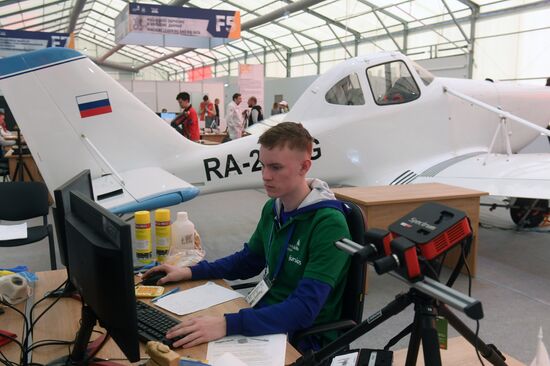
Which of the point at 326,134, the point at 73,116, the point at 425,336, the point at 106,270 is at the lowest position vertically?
the point at 425,336

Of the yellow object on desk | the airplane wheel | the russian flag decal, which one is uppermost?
the russian flag decal

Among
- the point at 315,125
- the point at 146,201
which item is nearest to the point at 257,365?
the point at 146,201

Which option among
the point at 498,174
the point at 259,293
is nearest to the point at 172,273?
the point at 259,293

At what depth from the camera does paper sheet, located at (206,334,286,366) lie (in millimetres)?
1187

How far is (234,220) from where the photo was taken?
18.6 feet

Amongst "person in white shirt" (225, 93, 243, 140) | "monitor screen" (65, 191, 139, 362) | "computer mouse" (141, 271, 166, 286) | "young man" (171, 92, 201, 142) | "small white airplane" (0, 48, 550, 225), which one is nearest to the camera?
"monitor screen" (65, 191, 139, 362)

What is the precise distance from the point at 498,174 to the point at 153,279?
3446 millimetres

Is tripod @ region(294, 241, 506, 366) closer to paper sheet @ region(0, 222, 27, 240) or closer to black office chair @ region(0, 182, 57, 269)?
paper sheet @ region(0, 222, 27, 240)

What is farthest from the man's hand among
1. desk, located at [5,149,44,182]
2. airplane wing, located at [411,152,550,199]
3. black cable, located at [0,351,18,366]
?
desk, located at [5,149,44,182]

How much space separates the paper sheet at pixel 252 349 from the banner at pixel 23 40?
557 inches

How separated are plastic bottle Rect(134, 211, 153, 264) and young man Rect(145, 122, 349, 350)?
39cm

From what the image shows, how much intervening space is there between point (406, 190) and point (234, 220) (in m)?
2.59

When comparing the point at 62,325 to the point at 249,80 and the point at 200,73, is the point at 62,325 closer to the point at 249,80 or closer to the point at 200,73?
the point at 249,80

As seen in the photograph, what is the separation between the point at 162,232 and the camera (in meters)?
2.14
